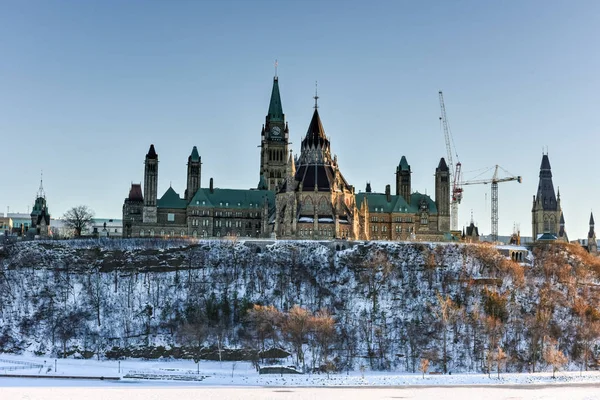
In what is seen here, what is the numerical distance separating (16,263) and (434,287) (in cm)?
7506

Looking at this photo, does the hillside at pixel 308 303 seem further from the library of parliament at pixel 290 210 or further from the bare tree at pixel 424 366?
the library of parliament at pixel 290 210

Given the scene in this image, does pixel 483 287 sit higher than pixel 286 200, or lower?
lower

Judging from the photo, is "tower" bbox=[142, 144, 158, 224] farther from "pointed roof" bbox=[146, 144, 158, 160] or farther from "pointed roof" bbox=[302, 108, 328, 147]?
"pointed roof" bbox=[302, 108, 328, 147]

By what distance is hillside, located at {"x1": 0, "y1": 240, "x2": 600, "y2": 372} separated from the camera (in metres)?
126

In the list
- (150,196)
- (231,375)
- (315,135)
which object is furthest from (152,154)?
(231,375)

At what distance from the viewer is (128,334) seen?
133125 millimetres

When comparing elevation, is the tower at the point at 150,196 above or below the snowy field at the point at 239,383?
above

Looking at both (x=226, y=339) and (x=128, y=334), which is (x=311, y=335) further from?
(x=128, y=334)

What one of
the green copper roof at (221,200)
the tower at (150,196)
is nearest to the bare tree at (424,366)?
the green copper roof at (221,200)

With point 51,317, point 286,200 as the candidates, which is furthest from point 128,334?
point 286,200
